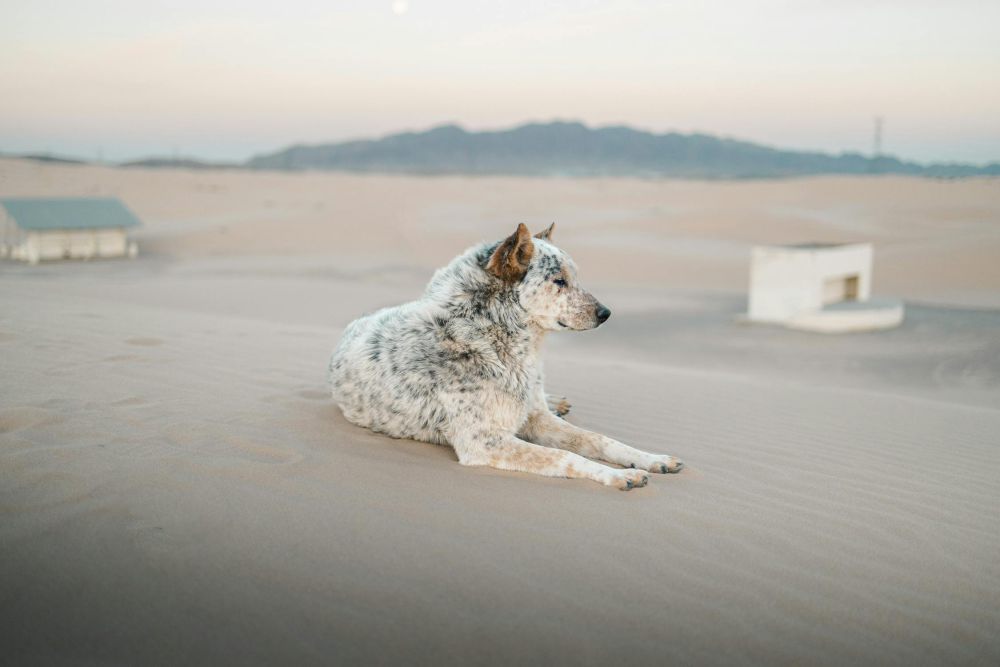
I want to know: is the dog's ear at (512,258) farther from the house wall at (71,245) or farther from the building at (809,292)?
the house wall at (71,245)

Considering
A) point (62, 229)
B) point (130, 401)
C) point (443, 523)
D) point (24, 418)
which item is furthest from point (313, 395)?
point (62, 229)

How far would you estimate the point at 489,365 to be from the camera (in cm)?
426

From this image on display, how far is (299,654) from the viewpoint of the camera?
239cm

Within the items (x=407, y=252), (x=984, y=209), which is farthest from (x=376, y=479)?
(x=984, y=209)

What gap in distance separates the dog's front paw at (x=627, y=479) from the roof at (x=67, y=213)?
23365 mm

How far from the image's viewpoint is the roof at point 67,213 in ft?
72.4

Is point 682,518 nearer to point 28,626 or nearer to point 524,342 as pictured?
point 524,342

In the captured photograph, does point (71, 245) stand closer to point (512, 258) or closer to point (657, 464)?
point (512, 258)

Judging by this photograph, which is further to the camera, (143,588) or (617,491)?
(617,491)

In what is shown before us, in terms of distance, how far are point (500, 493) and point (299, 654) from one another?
59.8 inches

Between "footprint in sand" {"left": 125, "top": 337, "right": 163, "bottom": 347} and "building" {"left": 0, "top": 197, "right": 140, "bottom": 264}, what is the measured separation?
1803 centimetres

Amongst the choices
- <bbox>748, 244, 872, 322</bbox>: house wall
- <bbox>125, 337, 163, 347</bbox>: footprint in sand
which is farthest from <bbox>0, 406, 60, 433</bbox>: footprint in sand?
<bbox>748, 244, 872, 322</bbox>: house wall

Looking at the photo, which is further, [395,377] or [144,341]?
[144,341]

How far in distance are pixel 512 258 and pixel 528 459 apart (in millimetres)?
1160
